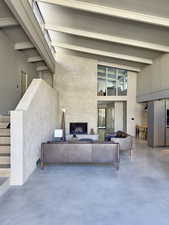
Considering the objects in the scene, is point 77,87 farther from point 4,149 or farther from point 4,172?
point 4,172

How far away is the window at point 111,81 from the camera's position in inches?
468

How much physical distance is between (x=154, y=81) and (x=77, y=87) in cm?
456

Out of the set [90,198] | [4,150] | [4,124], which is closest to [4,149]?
[4,150]

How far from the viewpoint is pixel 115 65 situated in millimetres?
11305

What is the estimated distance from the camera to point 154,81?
9203mm

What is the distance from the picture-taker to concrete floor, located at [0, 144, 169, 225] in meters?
2.51

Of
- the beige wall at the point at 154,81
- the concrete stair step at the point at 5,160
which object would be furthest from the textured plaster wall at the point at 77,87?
the concrete stair step at the point at 5,160

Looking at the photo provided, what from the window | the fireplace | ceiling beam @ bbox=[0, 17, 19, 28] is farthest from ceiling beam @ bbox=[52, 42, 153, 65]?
ceiling beam @ bbox=[0, 17, 19, 28]

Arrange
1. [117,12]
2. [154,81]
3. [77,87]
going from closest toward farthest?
[117,12] < [154,81] < [77,87]

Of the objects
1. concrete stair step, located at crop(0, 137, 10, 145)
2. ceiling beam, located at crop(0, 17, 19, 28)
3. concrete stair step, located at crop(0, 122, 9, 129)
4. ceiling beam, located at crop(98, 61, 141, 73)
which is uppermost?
ceiling beam, located at crop(98, 61, 141, 73)

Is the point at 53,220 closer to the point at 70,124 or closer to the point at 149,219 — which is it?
the point at 149,219

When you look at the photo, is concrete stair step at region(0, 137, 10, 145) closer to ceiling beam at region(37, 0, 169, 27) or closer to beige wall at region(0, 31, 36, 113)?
beige wall at region(0, 31, 36, 113)

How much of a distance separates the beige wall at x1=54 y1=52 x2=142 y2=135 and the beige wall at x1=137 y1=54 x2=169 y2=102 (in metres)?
2.83

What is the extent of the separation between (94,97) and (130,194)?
27.0 feet
